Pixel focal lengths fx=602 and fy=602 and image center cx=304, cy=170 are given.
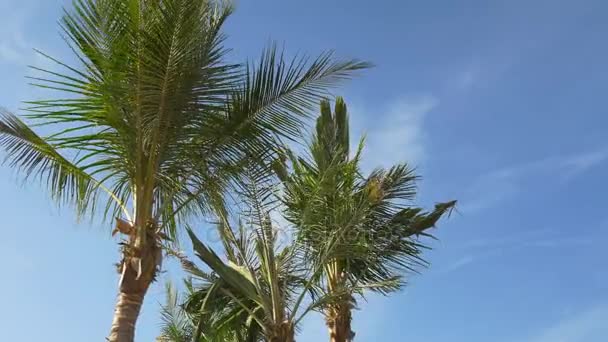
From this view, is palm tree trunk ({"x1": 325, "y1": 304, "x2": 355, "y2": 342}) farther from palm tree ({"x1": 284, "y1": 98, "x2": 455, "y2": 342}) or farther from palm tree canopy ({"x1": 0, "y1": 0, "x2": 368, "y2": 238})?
palm tree canopy ({"x1": 0, "y1": 0, "x2": 368, "y2": 238})

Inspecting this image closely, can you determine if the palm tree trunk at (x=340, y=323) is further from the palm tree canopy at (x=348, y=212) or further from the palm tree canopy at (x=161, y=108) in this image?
the palm tree canopy at (x=161, y=108)

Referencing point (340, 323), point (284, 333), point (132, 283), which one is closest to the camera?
point (132, 283)

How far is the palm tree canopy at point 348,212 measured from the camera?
732 cm

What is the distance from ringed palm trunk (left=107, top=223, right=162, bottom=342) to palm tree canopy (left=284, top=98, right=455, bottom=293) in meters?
2.18

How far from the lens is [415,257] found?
31.7 ft

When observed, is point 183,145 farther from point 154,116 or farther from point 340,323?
point 340,323

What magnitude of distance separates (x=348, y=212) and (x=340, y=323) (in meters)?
2.76

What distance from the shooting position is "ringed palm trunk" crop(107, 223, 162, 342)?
5348 mm

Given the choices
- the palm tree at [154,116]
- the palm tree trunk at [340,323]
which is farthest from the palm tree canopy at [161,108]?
the palm tree trunk at [340,323]

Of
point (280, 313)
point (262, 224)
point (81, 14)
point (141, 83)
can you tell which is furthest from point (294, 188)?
point (81, 14)

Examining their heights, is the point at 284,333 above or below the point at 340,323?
below

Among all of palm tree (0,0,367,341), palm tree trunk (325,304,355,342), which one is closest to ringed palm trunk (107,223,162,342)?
palm tree (0,0,367,341)

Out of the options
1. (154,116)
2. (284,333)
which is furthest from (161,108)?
(284,333)

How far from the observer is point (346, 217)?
7277 mm
